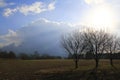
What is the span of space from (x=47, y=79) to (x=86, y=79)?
16.7 ft

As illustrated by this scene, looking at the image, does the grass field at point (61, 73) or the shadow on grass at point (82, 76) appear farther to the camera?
the grass field at point (61, 73)

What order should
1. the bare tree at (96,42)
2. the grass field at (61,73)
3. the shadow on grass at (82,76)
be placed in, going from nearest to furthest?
the shadow on grass at (82,76) < the grass field at (61,73) < the bare tree at (96,42)

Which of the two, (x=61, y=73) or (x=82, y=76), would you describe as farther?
(x=61, y=73)

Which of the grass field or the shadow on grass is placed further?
the grass field

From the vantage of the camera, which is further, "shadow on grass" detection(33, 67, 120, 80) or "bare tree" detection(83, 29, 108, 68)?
"bare tree" detection(83, 29, 108, 68)

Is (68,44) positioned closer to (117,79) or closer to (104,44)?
(104,44)

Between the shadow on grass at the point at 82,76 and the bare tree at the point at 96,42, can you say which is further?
the bare tree at the point at 96,42

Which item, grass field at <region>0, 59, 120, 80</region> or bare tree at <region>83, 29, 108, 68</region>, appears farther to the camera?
bare tree at <region>83, 29, 108, 68</region>

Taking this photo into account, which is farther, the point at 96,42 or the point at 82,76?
the point at 96,42

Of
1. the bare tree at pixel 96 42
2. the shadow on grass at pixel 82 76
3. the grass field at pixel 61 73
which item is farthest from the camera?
the bare tree at pixel 96 42

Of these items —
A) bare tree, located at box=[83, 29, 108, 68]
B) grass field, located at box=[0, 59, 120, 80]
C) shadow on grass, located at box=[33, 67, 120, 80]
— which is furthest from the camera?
bare tree, located at box=[83, 29, 108, 68]

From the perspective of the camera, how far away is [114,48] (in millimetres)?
71562

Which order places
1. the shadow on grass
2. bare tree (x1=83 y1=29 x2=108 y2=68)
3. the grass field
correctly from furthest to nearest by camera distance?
bare tree (x1=83 y1=29 x2=108 y2=68)
the grass field
the shadow on grass

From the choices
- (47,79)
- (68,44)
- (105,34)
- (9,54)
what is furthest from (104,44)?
(9,54)
